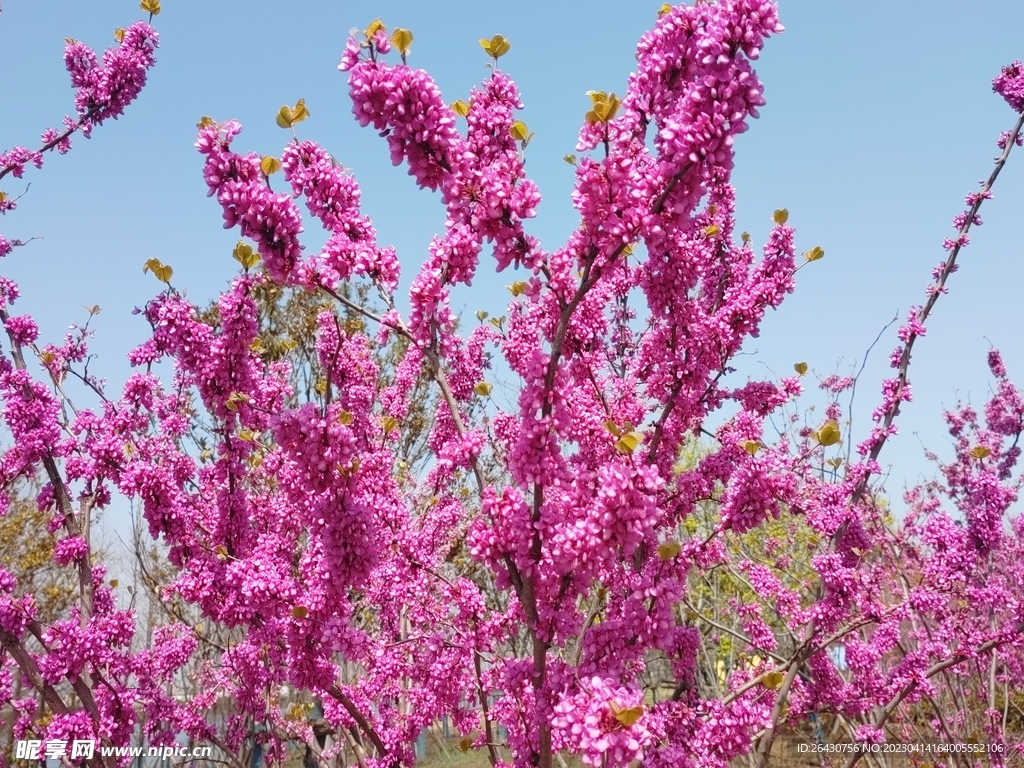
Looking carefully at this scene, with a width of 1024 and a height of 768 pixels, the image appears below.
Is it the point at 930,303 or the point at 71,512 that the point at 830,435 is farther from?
the point at 71,512

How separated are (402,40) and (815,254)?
2.56 m

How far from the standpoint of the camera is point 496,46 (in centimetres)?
260

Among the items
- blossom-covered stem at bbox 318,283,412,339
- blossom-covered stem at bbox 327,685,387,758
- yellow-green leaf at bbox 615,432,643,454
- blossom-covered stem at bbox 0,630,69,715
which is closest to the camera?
yellow-green leaf at bbox 615,432,643,454

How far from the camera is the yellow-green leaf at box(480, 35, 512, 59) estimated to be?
2572mm

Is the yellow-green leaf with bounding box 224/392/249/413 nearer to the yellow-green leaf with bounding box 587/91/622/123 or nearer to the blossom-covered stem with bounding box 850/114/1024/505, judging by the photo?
the yellow-green leaf with bounding box 587/91/622/123

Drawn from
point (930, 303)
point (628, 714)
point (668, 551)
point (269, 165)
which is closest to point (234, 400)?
point (269, 165)

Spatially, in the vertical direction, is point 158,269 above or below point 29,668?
above

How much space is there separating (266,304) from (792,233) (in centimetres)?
1284

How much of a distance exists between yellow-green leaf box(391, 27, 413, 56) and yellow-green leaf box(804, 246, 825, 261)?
2505 mm

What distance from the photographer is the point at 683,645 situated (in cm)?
400

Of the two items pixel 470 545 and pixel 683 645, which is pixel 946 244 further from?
pixel 470 545

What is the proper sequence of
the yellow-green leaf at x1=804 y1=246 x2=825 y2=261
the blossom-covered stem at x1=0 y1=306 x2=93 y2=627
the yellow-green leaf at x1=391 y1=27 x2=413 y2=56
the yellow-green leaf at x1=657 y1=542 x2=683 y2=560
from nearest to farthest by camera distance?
1. the yellow-green leaf at x1=391 y1=27 x2=413 y2=56
2. the yellow-green leaf at x1=657 y1=542 x2=683 y2=560
3. the yellow-green leaf at x1=804 y1=246 x2=825 y2=261
4. the blossom-covered stem at x1=0 y1=306 x2=93 y2=627

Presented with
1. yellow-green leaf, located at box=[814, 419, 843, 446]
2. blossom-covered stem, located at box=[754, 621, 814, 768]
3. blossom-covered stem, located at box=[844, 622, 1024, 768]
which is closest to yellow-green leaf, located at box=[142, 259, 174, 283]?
yellow-green leaf, located at box=[814, 419, 843, 446]

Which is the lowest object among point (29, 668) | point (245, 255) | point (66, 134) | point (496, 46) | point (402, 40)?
point (29, 668)
